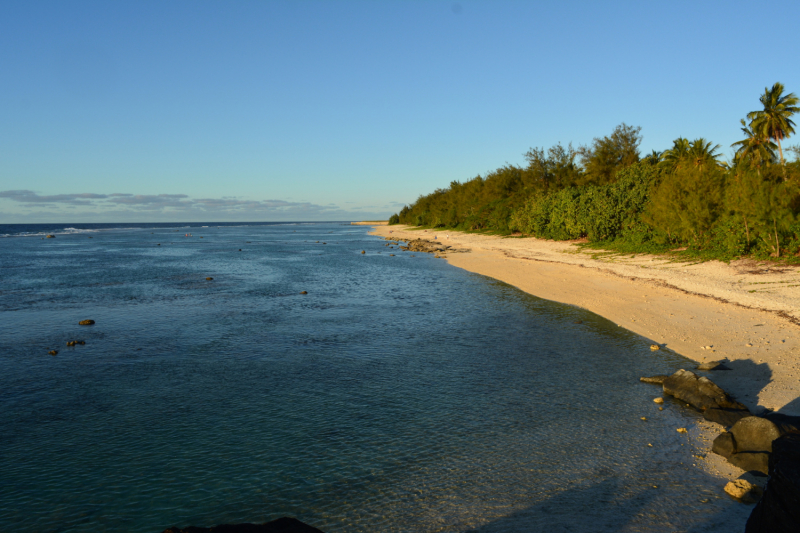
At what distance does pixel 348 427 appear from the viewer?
11.6 metres

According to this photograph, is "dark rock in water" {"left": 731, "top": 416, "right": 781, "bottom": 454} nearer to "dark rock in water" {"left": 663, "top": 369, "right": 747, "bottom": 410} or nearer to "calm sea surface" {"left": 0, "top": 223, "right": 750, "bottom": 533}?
"calm sea surface" {"left": 0, "top": 223, "right": 750, "bottom": 533}

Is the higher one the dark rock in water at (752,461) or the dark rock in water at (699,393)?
the dark rock in water at (699,393)

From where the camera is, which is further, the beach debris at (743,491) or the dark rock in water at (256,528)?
the beach debris at (743,491)

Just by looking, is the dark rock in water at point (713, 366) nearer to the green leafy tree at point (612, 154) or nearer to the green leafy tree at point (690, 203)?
the green leafy tree at point (690, 203)

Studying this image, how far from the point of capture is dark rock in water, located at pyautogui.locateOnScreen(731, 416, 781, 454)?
30.4ft

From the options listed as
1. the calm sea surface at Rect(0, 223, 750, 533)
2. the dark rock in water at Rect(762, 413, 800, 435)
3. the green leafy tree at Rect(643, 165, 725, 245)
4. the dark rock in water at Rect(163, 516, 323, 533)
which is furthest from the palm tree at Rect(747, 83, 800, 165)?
the dark rock in water at Rect(163, 516, 323, 533)

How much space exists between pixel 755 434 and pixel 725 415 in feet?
7.45

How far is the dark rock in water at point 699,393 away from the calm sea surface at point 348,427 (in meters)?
0.70

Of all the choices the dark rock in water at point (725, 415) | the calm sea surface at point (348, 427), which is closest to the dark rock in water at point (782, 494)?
the calm sea surface at point (348, 427)

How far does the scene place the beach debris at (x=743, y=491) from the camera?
8203 mm

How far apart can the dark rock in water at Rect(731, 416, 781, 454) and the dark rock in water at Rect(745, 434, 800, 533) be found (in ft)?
13.3

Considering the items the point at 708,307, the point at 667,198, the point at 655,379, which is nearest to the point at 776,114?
the point at 667,198

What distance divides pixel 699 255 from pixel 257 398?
3242 centimetres

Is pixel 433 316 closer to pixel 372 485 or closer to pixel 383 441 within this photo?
pixel 383 441
